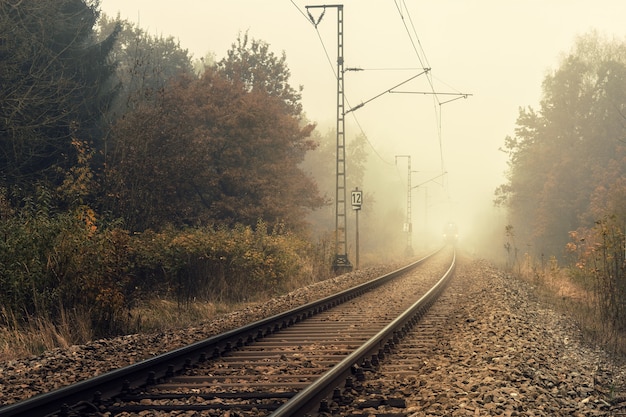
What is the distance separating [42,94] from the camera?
22.5 metres

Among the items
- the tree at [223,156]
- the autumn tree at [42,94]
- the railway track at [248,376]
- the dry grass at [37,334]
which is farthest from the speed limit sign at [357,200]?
the dry grass at [37,334]

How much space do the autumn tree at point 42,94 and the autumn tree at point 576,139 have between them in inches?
1433

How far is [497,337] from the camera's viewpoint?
9773mm

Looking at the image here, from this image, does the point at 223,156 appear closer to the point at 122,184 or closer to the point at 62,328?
the point at 122,184

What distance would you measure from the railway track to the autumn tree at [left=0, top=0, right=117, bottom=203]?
11.2 meters

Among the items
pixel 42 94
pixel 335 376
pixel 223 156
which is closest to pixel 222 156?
pixel 223 156

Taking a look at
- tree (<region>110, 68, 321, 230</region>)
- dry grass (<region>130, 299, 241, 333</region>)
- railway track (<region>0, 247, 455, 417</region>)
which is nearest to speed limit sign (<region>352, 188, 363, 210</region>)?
tree (<region>110, 68, 321, 230</region>)

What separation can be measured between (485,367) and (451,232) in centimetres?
7782

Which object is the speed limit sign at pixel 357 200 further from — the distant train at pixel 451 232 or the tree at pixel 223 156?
the distant train at pixel 451 232

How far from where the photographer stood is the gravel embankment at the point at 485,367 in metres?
6.07

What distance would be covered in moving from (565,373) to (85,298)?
7.88 metres

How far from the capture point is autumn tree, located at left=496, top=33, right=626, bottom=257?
49031mm

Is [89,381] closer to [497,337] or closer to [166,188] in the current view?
[497,337]

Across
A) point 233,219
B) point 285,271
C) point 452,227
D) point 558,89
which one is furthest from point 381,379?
point 452,227
